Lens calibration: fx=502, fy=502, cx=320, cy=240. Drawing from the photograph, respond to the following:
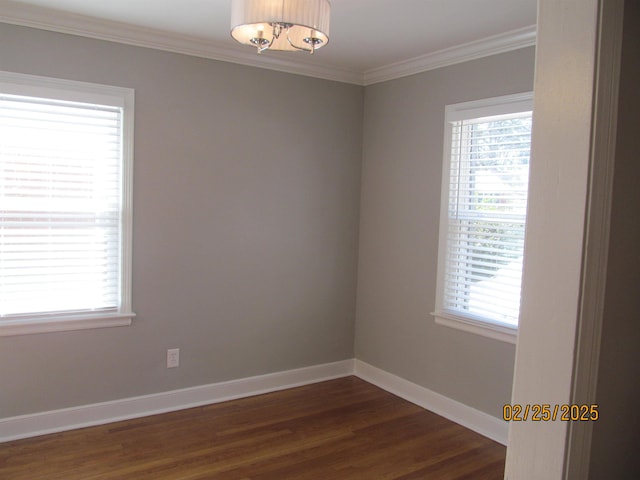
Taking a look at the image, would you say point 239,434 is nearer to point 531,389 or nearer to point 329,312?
point 329,312

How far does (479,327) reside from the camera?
3.27m

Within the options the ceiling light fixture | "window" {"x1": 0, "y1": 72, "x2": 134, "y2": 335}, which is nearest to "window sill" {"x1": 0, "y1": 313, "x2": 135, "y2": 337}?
"window" {"x1": 0, "y1": 72, "x2": 134, "y2": 335}

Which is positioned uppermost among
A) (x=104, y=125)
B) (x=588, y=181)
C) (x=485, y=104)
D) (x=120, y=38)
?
(x=120, y=38)

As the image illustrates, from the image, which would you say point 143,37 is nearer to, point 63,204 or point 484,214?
point 63,204

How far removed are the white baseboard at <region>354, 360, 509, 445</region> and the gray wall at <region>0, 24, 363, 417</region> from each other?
0.99ft

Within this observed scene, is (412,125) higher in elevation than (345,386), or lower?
higher

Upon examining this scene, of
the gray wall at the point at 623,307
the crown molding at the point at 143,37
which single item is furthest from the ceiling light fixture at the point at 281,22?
the crown molding at the point at 143,37

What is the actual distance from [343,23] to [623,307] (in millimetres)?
2202

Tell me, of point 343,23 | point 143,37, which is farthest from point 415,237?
point 143,37

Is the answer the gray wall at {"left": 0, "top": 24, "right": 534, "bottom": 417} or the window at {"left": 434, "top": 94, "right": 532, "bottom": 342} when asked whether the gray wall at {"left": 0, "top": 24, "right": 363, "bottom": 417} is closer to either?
the gray wall at {"left": 0, "top": 24, "right": 534, "bottom": 417}

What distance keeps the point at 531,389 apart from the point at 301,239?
8.85 ft

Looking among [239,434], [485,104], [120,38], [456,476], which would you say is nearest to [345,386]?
[239,434]

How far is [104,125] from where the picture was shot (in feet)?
10.2

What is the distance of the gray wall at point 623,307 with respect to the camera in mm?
1353
